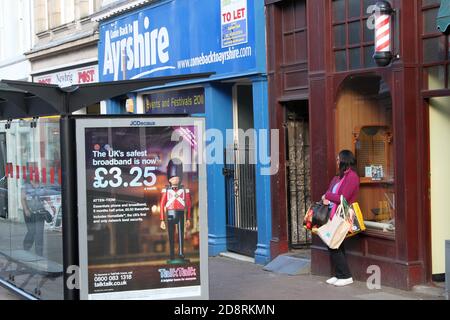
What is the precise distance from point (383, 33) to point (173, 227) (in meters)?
3.77

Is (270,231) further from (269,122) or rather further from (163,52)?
(163,52)

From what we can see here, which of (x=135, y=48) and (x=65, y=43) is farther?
(x=65, y=43)

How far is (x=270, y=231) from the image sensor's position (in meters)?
11.6

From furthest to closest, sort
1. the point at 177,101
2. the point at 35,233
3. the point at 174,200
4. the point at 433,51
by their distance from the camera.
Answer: the point at 177,101, the point at 433,51, the point at 35,233, the point at 174,200

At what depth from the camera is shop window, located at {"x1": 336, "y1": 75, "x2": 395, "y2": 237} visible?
9648 millimetres

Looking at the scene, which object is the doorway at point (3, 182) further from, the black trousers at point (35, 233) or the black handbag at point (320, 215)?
the black handbag at point (320, 215)

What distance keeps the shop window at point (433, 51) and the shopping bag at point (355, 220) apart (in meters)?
1.76

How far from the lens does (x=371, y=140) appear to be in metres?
10.1

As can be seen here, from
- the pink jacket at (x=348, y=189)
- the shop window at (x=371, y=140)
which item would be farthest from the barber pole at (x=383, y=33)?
the pink jacket at (x=348, y=189)

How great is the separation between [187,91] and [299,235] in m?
3.98

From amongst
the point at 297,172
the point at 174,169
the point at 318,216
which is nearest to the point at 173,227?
the point at 174,169

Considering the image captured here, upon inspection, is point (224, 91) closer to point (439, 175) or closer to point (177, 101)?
point (177, 101)

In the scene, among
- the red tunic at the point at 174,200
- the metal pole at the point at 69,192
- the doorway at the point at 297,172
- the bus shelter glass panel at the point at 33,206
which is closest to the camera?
the metal pole at the point at 69,192

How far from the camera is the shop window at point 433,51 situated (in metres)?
8.83
